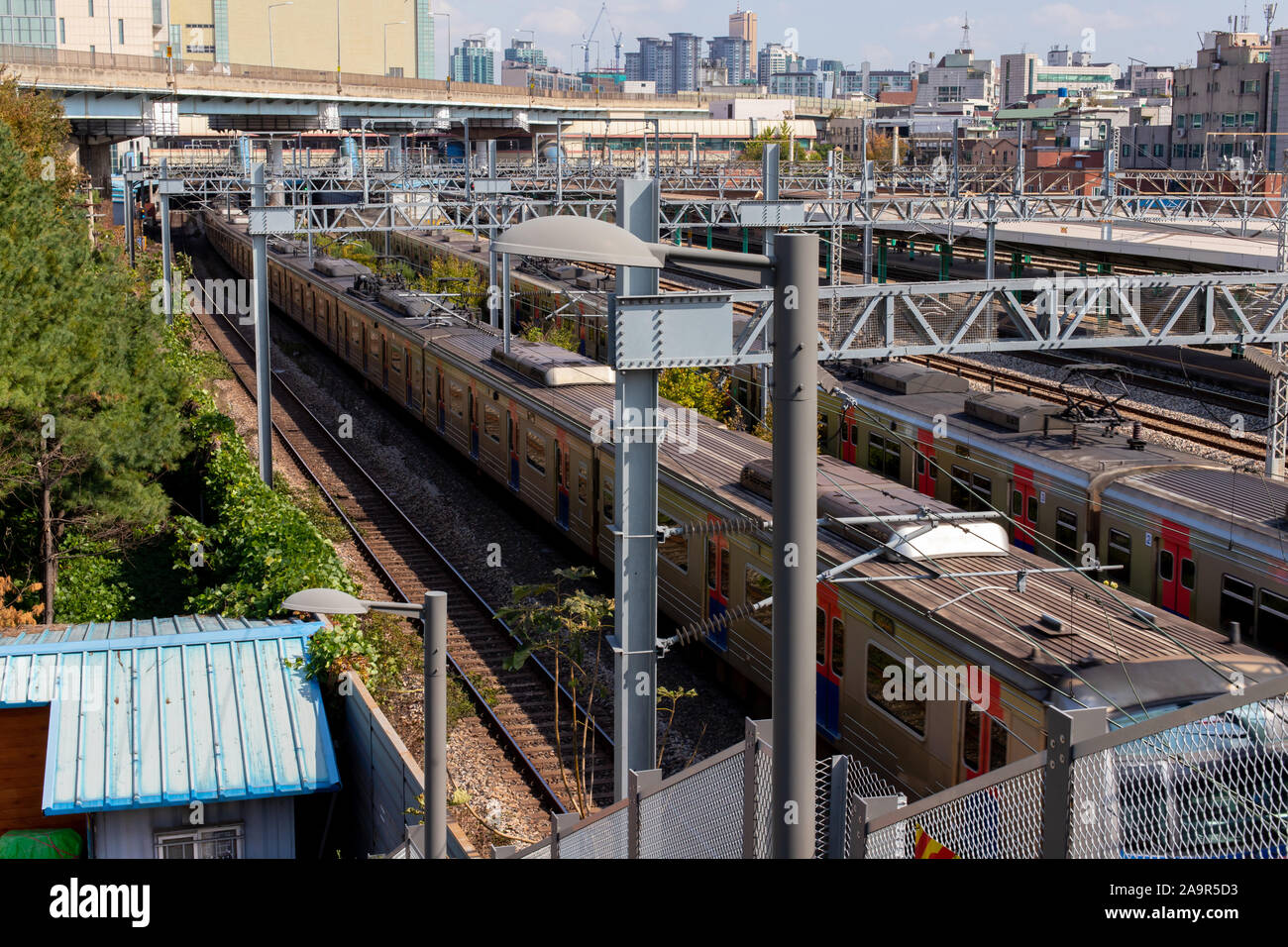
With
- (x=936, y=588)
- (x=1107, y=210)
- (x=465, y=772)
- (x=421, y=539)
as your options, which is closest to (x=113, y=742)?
(x=465, y=772)

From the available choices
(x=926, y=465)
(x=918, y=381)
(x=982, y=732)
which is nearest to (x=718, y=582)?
(x=926, y=465)

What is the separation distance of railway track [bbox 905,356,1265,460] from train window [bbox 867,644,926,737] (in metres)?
8.94

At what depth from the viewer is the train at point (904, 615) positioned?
32.4 feet

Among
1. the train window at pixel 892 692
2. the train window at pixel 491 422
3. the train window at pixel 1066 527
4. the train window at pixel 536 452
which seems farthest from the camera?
the train window at pixel 491 422


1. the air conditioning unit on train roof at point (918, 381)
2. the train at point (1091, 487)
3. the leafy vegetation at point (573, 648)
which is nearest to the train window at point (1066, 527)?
the train at point (1091, 487)

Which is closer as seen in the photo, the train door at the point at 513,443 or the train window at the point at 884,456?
the train window at the point at 884,456

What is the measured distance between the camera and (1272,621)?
12211mm

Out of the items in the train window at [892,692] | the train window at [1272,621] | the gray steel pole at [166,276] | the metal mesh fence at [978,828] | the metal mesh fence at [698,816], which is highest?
the gray steel pole at [166,276]

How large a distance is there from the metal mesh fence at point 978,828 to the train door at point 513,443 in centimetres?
1609

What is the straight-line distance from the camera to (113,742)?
39.3ft

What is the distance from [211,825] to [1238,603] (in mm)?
8847

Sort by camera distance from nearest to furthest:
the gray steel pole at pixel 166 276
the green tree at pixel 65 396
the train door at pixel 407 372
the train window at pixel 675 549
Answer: the train window at pixel 675 549, the green tree at pixel 65 396, the train door at pixel 407 372, the gray steel pole at pixel 166 276

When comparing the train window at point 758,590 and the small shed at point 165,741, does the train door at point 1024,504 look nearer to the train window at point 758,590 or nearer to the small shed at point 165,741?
the train window at point 758,590

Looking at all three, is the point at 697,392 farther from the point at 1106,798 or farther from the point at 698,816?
the point at 1106,798
